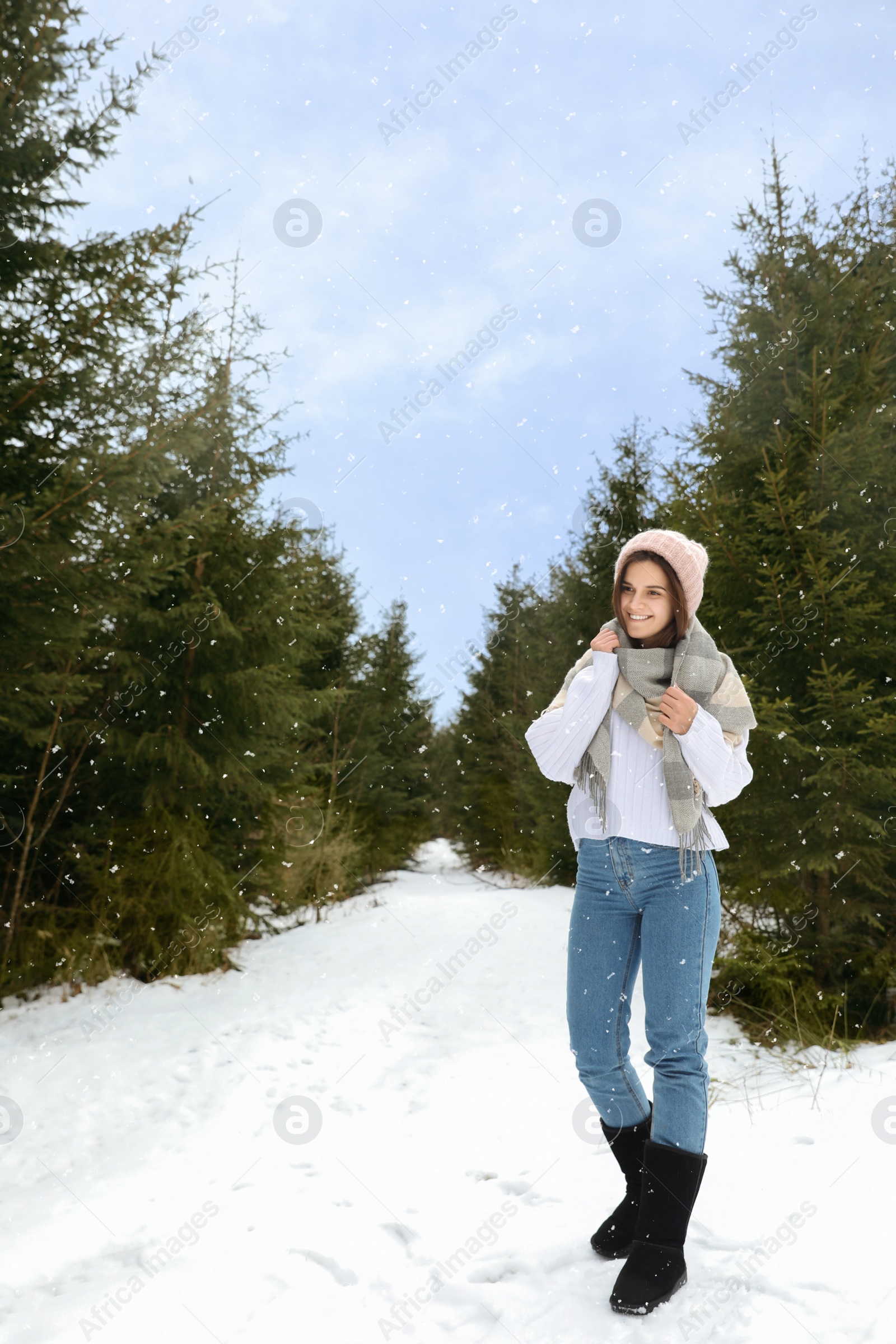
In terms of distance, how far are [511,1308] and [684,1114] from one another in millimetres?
855

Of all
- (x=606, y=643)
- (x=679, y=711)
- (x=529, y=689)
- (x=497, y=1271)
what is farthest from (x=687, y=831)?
(x=529, y=689)

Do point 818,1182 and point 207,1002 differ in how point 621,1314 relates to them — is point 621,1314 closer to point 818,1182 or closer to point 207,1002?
point 818,1182

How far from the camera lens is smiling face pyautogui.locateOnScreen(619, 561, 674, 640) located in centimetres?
247

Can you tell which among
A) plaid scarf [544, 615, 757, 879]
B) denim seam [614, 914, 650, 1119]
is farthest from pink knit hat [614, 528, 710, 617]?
denim seam [614, 914, 650, 1119]

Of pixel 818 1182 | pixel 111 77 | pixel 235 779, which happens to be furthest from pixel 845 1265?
pixel 111 77

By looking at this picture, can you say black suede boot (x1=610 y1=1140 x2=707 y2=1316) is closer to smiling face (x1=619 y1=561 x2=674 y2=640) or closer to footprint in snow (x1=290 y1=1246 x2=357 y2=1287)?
footprint in snow (x1=290 y1=1246 x2=357 y2=1287)

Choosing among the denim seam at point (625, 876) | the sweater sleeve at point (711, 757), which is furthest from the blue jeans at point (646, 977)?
the sweater sleeve at point (711, 757)

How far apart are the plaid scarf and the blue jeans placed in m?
0.10

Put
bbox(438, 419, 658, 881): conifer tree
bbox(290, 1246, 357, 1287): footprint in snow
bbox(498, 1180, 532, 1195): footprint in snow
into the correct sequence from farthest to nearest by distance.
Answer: bbox(438, 419, 658, 881): conifer tree, bbox(498, 1180, 532, 1195): footprint in snow, bbox(290, 1246, 357, 1287): footprint in snow

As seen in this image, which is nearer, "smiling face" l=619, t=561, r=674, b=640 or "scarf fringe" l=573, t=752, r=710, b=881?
"scarf fringe" l=573, t=752, r=710, b=881

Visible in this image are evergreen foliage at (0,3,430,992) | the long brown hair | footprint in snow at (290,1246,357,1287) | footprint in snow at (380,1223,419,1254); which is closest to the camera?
the long brown hair

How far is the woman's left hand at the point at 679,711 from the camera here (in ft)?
7.36

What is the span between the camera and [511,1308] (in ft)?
7.72

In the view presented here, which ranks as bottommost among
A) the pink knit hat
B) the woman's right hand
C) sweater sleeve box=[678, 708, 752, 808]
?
sweater sleeve box=[678, 708, 752, 808]
